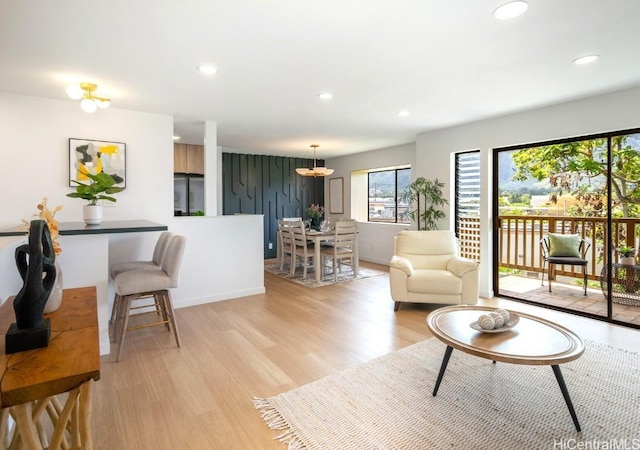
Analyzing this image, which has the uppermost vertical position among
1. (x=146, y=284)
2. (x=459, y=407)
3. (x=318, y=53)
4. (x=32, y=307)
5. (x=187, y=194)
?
(x=318, y=53)

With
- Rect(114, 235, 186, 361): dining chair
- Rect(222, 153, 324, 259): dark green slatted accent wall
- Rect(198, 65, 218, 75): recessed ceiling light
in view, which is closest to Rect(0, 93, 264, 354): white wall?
Rect(114, 235, 186, 361): dining chair

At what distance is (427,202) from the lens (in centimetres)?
522

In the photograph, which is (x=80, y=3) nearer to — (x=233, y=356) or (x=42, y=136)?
(x=42, y=136)

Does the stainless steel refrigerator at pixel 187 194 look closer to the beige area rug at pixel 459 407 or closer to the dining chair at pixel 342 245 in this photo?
the dining chair at pixel 342 245

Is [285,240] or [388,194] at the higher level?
[388,194]

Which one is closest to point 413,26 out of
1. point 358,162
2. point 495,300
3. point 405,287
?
point 405,287

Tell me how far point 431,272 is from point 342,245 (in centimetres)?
194

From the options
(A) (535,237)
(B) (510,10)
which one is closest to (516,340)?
(B) (510,10)

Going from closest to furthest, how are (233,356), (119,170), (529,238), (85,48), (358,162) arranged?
(85,48) → (233,356) → (119,170) → (529,238) → (358,162)

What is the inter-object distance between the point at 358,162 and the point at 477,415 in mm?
5929

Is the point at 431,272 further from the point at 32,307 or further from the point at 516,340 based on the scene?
the point at 32,307

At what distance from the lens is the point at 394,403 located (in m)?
2.07

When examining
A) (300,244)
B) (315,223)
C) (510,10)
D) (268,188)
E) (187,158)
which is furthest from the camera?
(268,188)

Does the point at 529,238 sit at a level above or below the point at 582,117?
below
